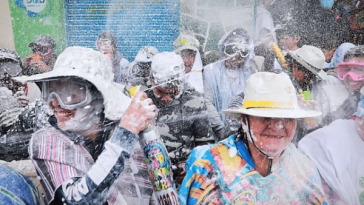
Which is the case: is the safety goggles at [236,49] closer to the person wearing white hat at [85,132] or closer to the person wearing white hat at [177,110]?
the person wearing white hat at [177,110]

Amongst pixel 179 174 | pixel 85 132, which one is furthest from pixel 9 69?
pixel 179 174

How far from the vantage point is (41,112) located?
141 centimetres

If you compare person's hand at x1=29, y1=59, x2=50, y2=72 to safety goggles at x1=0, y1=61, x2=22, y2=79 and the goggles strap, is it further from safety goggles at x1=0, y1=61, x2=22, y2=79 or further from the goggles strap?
the goggles strap

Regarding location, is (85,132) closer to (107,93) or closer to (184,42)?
(107,93)

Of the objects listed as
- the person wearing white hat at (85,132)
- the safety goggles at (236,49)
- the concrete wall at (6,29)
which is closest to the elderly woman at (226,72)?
the safety goggles at (236,49)

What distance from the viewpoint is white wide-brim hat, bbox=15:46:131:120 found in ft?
Result: 3.87

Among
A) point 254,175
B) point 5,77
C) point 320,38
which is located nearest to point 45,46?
point 5,77

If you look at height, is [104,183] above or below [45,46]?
below

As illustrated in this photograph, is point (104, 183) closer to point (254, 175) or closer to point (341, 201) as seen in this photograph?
point (254, 175)

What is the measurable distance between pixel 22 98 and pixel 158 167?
71 centimetres

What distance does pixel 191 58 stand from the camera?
167 centimetres

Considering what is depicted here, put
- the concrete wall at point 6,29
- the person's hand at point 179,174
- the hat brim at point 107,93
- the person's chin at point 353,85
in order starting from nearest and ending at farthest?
the hat brim at point 107,93
the person's hand at point 179,174
the concrete wall at point 6,29
the person's chin at point 353,85

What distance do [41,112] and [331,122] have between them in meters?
1.37

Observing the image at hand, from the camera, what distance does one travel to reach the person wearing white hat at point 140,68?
157 centimetres
